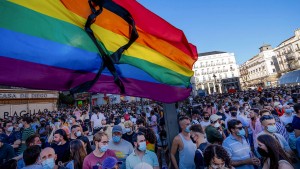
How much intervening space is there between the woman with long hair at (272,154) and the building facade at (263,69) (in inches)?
3188

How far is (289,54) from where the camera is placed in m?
73.2

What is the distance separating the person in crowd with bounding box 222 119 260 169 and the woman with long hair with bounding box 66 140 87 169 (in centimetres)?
276

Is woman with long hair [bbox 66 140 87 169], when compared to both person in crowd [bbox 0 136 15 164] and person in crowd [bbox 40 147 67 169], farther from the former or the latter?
person in crowd [bbox 0 136 15 164]

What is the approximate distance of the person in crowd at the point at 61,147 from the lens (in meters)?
4.78

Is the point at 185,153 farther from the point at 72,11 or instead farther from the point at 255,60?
the point at 255,60

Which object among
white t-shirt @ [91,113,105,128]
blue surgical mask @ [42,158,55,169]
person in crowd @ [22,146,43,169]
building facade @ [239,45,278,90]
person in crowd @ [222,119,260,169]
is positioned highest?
building facade @ [239,45,278,90]

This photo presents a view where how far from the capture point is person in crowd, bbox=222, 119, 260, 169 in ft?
13.2

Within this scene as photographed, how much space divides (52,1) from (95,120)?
1044 centimetres

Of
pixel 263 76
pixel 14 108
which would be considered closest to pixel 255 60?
pixel 263 76

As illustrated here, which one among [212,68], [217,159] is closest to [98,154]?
[217,159]

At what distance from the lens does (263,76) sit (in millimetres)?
87312

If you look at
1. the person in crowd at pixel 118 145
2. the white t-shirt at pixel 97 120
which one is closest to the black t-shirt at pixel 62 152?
the person in crowd at pixel 118 145

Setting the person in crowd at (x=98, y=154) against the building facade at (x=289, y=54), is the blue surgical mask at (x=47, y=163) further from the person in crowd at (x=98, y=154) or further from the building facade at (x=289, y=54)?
the building facade at (x=289, y=54)

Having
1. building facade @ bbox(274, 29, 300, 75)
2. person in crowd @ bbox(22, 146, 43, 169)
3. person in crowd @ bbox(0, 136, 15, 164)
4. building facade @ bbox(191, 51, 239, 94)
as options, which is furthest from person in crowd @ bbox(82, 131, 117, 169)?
building facade @ bbox(191, 51, 239, 94)
